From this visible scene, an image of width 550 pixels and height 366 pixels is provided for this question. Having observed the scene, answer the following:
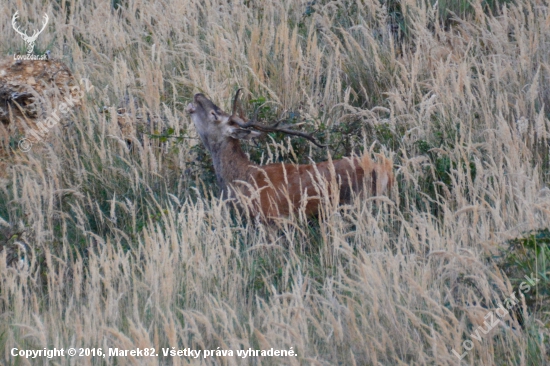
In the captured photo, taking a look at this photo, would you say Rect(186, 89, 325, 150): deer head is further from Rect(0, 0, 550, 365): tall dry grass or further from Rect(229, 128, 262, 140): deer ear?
Rect(0, 0, 550, 365): tall dry grass

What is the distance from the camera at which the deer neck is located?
22.4 ft

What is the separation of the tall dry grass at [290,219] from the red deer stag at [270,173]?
189 millimetres

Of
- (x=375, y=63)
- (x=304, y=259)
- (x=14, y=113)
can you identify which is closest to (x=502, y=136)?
(x=304, y=259)

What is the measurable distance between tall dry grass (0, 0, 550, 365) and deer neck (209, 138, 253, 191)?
21cm

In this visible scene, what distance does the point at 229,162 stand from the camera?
271 inches

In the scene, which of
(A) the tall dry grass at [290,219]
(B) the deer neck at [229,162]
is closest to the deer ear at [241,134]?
(B) the deer neck at [229,162]

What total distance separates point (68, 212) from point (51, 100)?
1.62 meters

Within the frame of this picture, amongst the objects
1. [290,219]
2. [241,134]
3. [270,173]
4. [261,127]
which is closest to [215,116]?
[241,134]

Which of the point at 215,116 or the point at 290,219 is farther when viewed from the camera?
the point at 215,116

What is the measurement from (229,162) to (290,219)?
3.65 ft

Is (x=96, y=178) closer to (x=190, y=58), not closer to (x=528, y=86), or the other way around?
(x=190, y=58)

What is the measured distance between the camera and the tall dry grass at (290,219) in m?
4.39

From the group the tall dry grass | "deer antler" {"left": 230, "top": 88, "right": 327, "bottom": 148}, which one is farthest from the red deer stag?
the tall dry grass

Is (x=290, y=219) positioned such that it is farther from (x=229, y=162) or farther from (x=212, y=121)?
(x=212, y=121)
